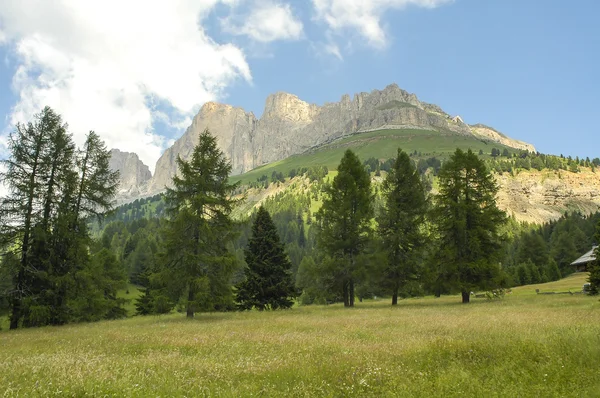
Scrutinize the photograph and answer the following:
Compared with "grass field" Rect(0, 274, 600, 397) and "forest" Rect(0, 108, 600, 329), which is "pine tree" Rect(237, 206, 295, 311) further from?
"grass field" Rect(0, 274, 600, 397)

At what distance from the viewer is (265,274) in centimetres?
3475

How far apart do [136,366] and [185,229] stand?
16.6 meters

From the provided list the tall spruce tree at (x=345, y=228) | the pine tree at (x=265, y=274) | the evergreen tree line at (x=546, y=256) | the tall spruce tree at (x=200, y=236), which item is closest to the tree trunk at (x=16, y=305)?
the tall spruce tree at (x=200, y=236)

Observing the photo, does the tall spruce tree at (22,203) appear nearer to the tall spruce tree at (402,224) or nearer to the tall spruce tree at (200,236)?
the tall spruce tree at (200,236)

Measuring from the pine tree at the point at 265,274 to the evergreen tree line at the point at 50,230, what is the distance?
12.2m

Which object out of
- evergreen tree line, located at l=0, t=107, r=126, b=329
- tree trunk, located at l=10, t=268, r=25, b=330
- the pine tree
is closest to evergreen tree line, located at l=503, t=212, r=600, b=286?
the pine tree

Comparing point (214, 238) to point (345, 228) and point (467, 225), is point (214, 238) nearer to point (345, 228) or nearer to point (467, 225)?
point (345, 228)

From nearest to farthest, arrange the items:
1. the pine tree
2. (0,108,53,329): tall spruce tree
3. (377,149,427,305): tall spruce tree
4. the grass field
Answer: the grass field, (0,108,53,329): tall spruce tree, (377,149,427,305): tall spruce tree, the pine tree

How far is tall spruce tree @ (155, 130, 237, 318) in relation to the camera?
939 inches

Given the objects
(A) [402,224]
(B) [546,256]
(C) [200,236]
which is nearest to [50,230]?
(C) [200,236]

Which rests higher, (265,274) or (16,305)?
(265,274)

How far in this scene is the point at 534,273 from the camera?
6831 cm

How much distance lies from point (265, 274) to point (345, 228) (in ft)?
31.7

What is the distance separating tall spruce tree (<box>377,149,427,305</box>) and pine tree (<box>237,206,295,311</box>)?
9.70 metres
